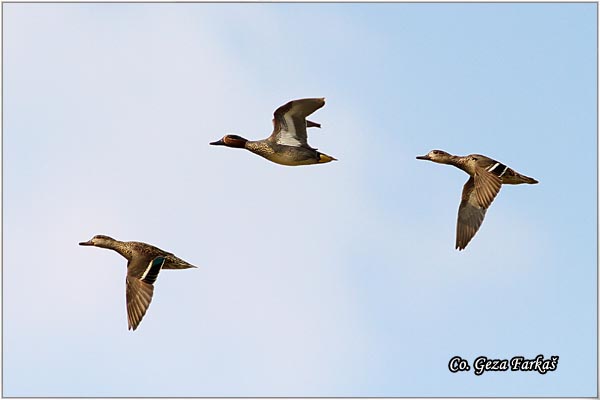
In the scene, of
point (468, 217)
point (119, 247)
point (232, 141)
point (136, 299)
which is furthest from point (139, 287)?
point (468, 217)

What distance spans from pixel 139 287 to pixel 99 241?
2.24 metres

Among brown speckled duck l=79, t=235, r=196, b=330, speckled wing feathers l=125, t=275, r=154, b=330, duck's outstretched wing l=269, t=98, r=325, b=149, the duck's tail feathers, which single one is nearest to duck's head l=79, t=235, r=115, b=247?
brown speckled duck l=79, t=235, r=196, b=330

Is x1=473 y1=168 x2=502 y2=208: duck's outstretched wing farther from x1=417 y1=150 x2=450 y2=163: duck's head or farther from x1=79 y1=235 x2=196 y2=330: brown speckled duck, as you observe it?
x1=79 y1=235 x2=196 y2=330: brown speckled duck

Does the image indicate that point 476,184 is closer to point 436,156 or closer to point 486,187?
point 486,187

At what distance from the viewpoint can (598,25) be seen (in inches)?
639

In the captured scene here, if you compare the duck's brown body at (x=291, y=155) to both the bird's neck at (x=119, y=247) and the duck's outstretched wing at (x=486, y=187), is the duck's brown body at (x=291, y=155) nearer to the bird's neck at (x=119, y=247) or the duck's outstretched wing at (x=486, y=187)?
the duck's outstretched wing at (x=486, y=187)

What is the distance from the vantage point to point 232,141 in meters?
17.2

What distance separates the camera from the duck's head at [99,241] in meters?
17.5

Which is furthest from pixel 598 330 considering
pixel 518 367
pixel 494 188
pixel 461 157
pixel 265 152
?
pixel 265 152

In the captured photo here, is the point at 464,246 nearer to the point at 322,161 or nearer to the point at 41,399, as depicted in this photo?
the point at 322,161

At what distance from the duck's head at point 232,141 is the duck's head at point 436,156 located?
124 inches

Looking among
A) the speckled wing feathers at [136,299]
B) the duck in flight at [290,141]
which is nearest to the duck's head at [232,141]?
the duck in flight at [290,141]

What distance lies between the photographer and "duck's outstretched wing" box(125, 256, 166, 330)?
1549 centimetres

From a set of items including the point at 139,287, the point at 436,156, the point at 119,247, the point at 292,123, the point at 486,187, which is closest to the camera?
the point at 139,287
